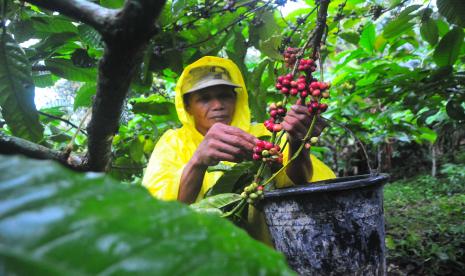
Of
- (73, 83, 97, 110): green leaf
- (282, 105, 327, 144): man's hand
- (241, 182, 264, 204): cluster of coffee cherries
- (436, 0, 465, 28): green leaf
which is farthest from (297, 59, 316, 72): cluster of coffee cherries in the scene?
(73, 83, 97, 110): green leaf

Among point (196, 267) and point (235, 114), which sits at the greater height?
point (235, 114)

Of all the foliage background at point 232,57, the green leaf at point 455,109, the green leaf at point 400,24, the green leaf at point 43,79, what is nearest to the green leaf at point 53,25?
the foliage background at point 232,57

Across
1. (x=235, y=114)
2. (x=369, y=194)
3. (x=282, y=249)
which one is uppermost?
(x=235, y=114)

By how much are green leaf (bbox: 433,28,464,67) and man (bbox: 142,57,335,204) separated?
60cm

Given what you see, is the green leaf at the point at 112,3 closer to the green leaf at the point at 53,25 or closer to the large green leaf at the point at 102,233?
the green leaf at the point at 53,25

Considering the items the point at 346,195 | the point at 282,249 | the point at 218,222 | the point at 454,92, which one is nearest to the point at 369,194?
the point at 346,195

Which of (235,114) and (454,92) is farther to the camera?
(235,114)

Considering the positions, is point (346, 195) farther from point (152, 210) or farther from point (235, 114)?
point (235, 114)

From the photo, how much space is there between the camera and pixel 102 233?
0.66 feet

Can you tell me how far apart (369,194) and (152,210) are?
828 millimetres

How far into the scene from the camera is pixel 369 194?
96cm

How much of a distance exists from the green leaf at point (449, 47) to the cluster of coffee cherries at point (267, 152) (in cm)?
82

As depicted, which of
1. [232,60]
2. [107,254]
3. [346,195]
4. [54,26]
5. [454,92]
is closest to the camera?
[107,254]

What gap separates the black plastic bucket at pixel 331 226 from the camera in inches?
36.6
